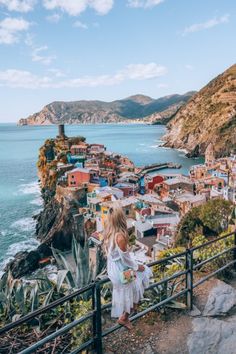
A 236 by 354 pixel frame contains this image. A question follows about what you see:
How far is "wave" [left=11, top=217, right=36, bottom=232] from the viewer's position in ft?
114

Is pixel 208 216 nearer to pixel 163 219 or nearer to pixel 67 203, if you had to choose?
pixel 163 219

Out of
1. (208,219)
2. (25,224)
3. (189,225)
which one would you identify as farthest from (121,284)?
(25,224)

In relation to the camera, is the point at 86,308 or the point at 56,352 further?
the point at 86,308

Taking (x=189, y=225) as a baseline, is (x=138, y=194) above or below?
below

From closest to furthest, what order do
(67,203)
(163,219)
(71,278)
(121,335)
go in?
1. (121,335)
2. (71,278)
3. (163,219)
4. (67,203)

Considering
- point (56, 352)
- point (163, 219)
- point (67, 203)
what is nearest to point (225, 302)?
point (56, 352)

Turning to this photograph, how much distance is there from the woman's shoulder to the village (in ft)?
56.6

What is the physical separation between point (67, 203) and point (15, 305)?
109 feet

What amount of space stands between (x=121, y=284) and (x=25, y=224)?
34483 mm

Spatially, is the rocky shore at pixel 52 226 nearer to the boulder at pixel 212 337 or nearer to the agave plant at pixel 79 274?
the agave plant at pixel 79 274

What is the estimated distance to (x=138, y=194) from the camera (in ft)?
148

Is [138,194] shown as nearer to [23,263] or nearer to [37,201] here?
[37,201]

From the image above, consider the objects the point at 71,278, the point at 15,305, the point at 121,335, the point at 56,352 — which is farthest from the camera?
the point at 71,278

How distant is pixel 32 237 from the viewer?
33.2 meters
